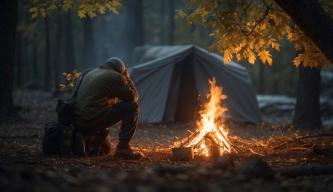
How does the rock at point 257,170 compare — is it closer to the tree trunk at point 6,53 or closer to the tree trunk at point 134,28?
the tree trunk at point 6,53

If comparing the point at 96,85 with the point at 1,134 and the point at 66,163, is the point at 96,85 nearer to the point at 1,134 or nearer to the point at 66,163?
the point at 66,163

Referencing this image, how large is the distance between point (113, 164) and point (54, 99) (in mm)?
17174

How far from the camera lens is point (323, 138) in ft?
→ 35.4

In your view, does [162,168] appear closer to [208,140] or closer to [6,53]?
[208,140]

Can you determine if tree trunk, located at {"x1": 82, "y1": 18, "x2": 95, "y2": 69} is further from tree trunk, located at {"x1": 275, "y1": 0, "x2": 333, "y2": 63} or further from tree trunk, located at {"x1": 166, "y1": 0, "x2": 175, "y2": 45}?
tree trunk, located at {"x1": 275, "y1": 0, "x2": 333, "y2": 63}

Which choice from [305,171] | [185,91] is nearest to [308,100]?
[185,91]

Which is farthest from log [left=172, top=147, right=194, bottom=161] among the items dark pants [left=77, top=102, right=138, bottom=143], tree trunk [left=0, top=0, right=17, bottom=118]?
tree trunk [left=0, top=0, right=17, bottom=118]

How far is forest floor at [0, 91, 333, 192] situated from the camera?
4.60 m

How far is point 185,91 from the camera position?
16.3m

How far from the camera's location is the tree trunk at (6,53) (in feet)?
45.1

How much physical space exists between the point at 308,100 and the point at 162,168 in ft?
30.8

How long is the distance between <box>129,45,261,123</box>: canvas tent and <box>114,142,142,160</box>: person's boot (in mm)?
6668

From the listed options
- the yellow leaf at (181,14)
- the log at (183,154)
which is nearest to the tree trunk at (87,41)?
the yellow leaf at (181,14)

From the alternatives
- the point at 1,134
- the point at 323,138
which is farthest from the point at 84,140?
the point at 323,138
